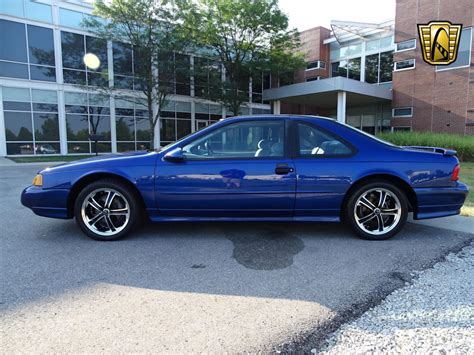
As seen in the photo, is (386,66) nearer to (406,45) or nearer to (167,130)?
(406,45)

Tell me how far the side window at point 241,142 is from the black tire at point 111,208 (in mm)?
874

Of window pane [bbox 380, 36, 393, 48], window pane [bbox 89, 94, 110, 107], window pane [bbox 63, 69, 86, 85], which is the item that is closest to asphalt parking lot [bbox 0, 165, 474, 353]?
window pane [bbox 89, 94, 110, 107]

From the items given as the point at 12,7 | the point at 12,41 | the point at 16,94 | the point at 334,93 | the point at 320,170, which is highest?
the point at 12,7

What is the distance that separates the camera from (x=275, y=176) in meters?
3.87

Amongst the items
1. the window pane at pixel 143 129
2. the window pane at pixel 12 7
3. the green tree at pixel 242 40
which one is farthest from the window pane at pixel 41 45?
the green tree at pixel 242 40

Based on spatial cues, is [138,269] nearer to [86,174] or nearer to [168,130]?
[86,174]

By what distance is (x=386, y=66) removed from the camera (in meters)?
25.5

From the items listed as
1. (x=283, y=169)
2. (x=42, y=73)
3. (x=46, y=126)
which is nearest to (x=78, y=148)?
(x=46, y=126)

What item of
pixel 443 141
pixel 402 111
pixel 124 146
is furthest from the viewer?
pixel 402 111

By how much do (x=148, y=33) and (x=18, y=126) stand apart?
A: 9061 mm

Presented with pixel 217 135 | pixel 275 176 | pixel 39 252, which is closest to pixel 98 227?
pixel 39 252

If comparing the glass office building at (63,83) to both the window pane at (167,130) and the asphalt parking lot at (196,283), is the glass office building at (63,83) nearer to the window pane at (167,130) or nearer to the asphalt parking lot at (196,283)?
the window pane at (167,130)

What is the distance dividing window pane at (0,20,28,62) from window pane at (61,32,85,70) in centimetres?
205

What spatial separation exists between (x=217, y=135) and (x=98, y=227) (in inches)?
74.1
